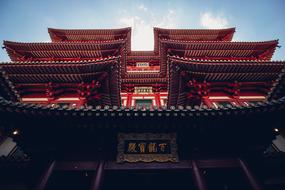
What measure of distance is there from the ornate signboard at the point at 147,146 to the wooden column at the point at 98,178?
0.67 m

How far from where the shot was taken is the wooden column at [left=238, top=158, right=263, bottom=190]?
6495 mm

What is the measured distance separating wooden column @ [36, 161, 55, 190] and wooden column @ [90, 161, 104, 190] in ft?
4.77

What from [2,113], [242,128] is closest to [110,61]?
[2,113]

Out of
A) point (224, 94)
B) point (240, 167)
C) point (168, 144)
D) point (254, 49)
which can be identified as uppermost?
point (254, 49)

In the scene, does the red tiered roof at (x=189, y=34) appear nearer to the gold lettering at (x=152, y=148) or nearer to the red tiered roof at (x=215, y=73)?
the red tiered roof at (x=215, y=73)

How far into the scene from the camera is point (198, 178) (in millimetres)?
6930

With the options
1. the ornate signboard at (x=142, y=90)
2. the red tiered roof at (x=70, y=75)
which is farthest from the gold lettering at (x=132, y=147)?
the ornate signboard at (x=142, y=90)

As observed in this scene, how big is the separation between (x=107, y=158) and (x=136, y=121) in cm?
170

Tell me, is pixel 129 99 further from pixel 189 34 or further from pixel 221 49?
pixel 189 34

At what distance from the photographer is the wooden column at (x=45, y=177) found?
654cm

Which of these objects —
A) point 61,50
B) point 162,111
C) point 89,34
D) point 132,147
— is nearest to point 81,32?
point 89,34

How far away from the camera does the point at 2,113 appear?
674 centimetres

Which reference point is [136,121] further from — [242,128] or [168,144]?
[242,128]

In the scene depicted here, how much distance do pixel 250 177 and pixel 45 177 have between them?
6478mm
